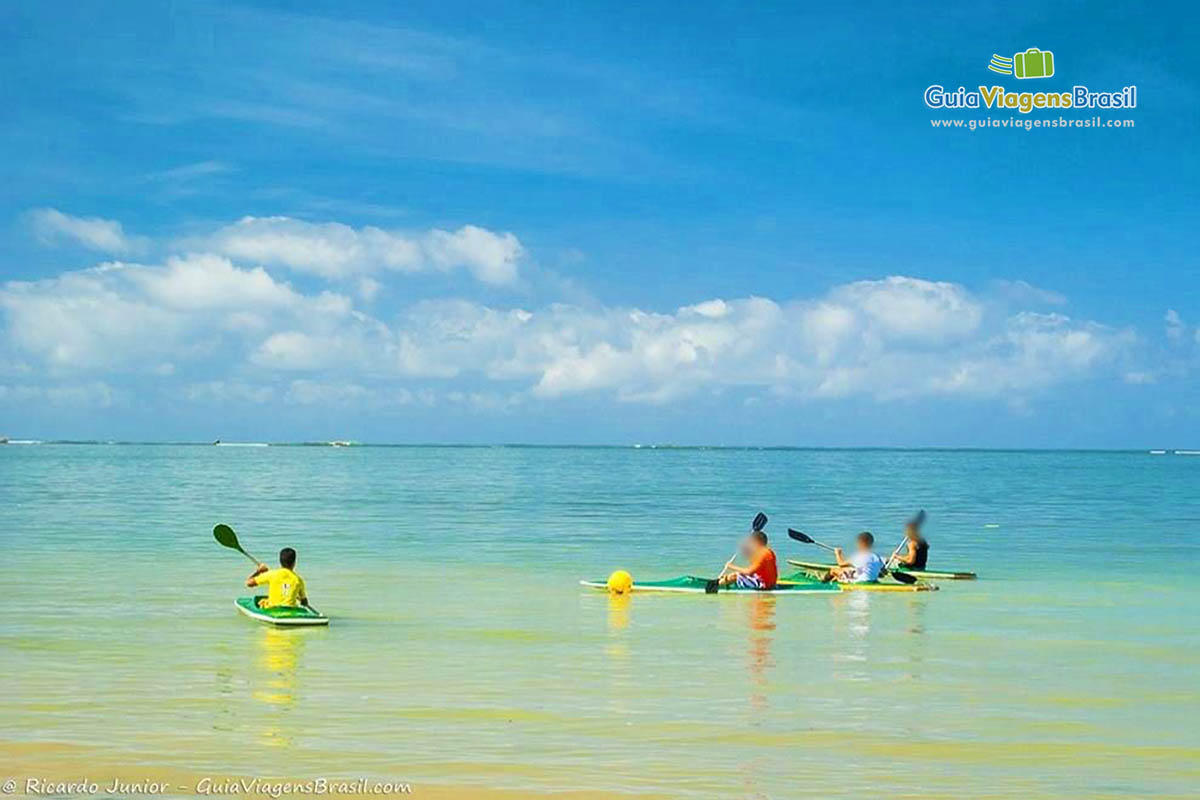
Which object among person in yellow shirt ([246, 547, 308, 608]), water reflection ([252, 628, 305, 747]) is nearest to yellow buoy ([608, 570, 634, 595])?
person in yellow shirt ([246, 547, 308, 608])

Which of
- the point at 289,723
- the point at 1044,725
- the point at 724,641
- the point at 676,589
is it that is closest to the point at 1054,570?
the point at 676,589

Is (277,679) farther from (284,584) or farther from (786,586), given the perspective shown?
(786,586)

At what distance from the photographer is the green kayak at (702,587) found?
84.1 feet

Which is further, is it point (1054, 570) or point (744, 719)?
point (1054, 570)

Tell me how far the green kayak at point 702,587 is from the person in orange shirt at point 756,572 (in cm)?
12

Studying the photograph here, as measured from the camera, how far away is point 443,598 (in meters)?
25.4

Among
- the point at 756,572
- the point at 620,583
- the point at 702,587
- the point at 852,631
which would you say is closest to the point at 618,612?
the point at 620,583

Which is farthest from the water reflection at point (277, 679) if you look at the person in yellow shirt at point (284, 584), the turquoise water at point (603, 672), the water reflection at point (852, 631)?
the water reflection at point (852, 631)

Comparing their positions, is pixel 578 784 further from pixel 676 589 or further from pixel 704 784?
pixel 676 589

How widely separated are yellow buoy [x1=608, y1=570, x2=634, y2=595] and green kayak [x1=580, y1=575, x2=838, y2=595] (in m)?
0.45

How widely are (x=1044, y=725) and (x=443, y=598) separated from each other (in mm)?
13646

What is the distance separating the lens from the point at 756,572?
25.9 meters

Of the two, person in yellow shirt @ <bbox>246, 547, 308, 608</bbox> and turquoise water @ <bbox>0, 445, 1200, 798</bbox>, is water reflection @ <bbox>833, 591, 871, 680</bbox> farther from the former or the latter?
person in yellow shirt @ <bbox>246, 547, 308, 608</bbox>

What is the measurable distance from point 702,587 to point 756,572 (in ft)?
3.79
